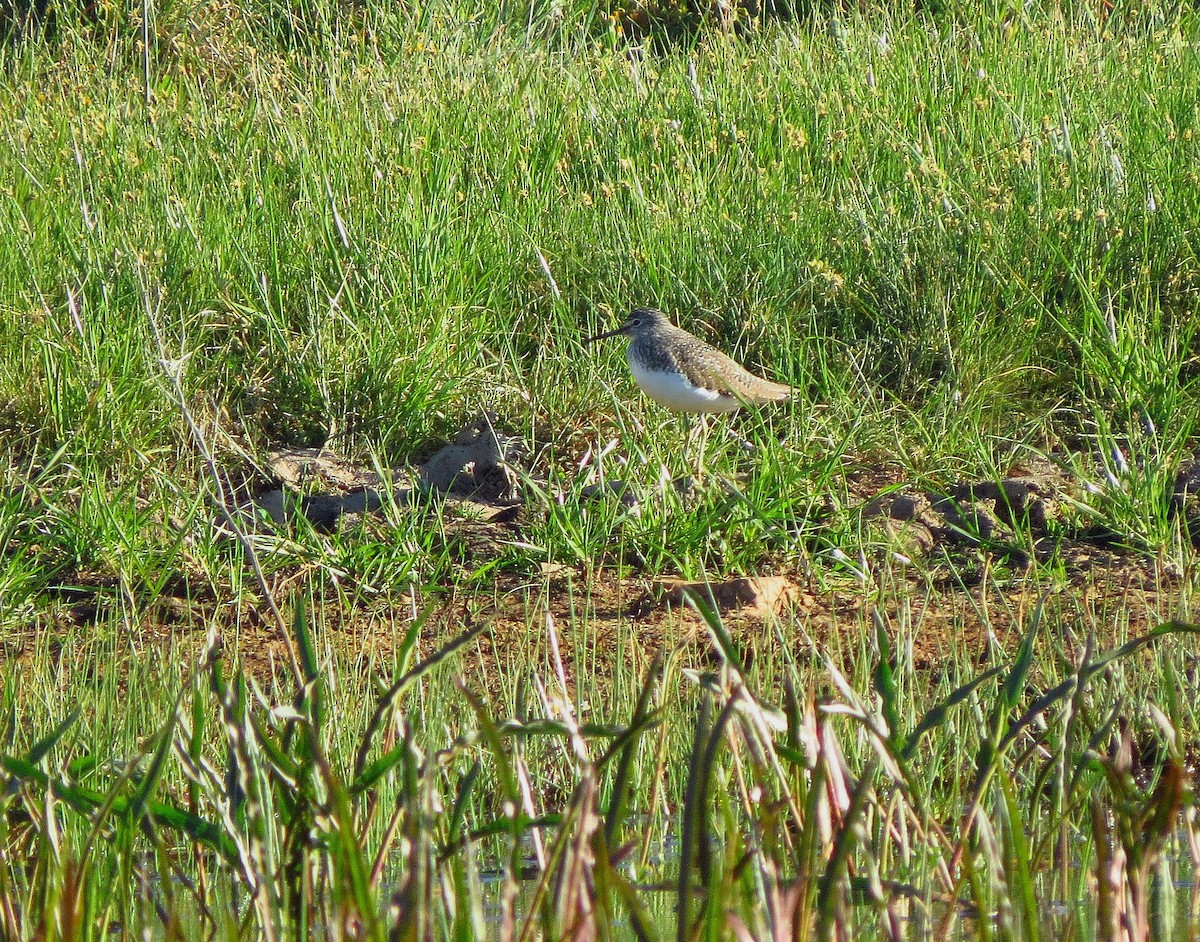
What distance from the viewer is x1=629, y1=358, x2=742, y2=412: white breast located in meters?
4.97

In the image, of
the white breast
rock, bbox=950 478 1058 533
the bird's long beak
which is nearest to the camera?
rock, bbox=950 478 1058 533

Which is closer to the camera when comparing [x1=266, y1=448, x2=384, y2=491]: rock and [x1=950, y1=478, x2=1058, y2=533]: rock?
[x1=950, y1=478, x2=1058, y2=533]: rock

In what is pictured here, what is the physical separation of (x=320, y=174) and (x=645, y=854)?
407 cm

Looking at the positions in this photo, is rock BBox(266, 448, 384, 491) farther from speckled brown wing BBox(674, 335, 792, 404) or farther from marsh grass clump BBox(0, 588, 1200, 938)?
marsh grass clump BBox(0, 588, 1200, 938)

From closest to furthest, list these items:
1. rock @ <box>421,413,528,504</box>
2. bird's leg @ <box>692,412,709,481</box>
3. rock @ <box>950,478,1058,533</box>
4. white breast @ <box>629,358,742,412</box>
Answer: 1. rock @ <box>950,478,1058,533</box>
2. bird's leg @ <box>692,412,709,481</box>
3. white breast @ <box>629,358,742,412</box>
4. rock @ <box>421,413,528,504</box>

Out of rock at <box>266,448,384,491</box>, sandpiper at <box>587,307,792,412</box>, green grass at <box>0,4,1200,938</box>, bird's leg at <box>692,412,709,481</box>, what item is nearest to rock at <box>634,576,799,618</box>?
green grass at <box>0,4,1200,938</box>

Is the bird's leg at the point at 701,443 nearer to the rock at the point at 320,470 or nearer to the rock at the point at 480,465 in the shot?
the rock at the point at 480,465

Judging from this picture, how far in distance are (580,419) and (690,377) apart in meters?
0.54

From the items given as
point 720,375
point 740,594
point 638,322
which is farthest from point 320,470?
point 740,594

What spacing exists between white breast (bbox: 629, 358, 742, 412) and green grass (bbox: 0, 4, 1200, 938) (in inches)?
5.5

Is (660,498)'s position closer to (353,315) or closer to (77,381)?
(353,315)

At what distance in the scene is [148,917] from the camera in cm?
221

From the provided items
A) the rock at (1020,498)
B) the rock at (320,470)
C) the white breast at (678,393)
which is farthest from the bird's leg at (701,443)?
the rock at (320,470)

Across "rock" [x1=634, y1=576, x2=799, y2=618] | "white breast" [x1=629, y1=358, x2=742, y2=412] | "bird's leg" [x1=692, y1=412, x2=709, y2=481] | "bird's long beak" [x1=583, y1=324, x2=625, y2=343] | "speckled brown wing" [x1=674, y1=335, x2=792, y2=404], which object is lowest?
"rock" [x1=634, y1=576, x2=799, y2=618]
